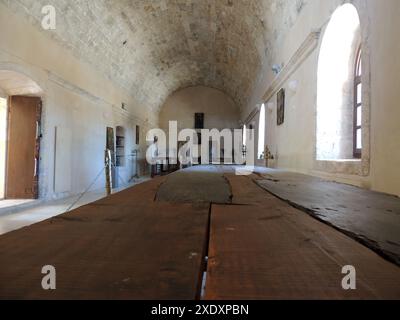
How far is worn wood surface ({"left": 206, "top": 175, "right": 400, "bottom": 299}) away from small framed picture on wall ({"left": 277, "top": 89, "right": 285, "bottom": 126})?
243 inches

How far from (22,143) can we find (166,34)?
708 centimetres

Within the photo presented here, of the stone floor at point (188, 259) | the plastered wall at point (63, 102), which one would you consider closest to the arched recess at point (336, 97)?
the stone floor at point (188, 259)

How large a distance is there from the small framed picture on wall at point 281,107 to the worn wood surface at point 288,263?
6.18 meters

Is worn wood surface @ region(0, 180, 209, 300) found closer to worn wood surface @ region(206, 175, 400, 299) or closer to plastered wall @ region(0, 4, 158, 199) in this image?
worn wood surface @ region(206, 175, 400, 299)

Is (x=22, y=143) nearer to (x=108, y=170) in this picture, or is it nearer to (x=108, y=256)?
(x=108, y=170)

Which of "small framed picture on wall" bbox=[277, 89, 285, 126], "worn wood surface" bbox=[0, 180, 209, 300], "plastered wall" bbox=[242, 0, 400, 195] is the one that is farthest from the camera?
"small framed picture on wall" bbox=[277, 89, 285, 126]

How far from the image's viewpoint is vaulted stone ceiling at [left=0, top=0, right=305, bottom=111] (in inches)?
300

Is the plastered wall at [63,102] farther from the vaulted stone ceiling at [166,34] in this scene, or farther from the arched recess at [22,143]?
the vaulted stone ceiling at [166,34]

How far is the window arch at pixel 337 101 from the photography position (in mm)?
4633

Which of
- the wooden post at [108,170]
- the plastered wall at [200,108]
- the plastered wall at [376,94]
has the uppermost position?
the plastered wall at [200,108]

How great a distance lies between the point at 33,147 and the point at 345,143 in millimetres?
7041

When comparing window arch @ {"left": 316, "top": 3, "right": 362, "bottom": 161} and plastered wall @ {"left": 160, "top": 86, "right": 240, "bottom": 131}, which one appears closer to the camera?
window arch @ {"left": 316, "top": 3, "right": 362, "bottom": 161}

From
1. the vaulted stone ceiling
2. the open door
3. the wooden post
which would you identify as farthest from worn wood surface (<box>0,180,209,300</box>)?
the open door
